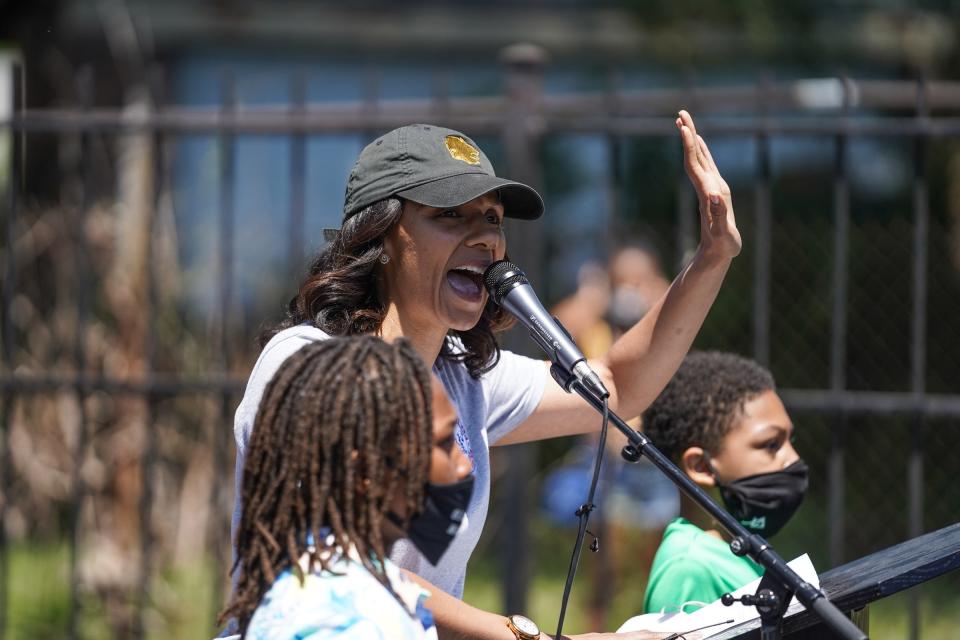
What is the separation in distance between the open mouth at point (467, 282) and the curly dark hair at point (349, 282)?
0.15 meters

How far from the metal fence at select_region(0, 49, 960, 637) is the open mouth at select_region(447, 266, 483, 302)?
8.13 feet

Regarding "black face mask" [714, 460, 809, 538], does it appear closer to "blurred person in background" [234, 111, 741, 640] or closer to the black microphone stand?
"blurred person in background" [234, 111, 741, 640]

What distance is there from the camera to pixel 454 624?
7.11 feet

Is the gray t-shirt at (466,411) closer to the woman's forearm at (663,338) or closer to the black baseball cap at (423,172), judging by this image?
the woman's forearm at (663,338)

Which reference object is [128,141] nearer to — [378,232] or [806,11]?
[806,11]

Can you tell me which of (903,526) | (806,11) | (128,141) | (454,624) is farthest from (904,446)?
(454,624)

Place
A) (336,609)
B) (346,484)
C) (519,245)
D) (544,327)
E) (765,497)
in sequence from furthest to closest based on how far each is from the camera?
(519,245) < (765,497) < (544,327) < (346,484) < (336,609)

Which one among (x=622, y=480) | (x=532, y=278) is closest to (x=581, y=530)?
(x=532, y=278)

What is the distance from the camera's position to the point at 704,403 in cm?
304

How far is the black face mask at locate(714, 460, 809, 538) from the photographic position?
9.46 feet

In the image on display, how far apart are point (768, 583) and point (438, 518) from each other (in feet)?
1.65

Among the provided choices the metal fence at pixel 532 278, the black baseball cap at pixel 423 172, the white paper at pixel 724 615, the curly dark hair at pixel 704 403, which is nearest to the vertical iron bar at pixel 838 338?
the metal fence at pixel 532 278

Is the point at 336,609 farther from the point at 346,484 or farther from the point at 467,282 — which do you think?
the point at 467,282

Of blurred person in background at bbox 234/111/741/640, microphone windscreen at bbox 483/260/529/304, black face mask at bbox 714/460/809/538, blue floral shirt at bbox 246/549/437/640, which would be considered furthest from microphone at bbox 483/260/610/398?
black face mask at bbox 714/460/809/538
